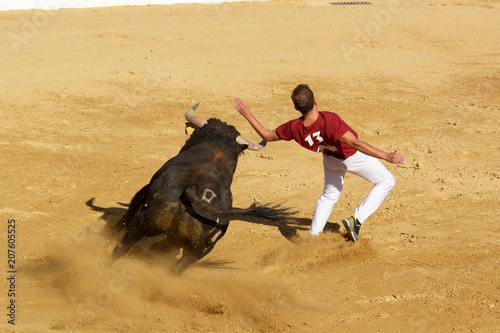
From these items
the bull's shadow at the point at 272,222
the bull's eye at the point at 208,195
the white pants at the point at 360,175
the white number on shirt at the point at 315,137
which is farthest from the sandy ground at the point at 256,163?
the white number on shirt at the point at 315,137

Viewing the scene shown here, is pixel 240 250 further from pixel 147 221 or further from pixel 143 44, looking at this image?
pixel 143 44

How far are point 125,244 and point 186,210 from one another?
29.6 inches

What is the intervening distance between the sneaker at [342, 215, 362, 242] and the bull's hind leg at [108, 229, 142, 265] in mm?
2443

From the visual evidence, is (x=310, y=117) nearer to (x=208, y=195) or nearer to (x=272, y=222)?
(x=208, y=195)

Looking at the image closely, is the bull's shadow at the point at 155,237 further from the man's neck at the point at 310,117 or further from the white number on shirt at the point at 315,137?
the man's neck at the point at 310,117

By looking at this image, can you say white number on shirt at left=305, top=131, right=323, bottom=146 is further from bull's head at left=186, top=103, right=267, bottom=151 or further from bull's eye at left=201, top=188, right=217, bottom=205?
bull's eye at left=201, top=188, right=217, bottom=205

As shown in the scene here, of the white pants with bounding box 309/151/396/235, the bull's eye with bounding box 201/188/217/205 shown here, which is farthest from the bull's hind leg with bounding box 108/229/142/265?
the white pants with bounding box 309/151/396/235

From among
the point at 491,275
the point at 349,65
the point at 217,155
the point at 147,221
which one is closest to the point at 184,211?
the point at 147,221

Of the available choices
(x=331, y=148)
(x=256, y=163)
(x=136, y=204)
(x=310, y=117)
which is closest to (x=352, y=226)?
(x=331, y=148)

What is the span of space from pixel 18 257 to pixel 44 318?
1.53m

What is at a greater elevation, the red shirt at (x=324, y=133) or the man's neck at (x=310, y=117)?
the man's neck at (x=310, y=117)

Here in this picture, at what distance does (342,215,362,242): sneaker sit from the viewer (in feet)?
23.2

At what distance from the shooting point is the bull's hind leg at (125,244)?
5941mm

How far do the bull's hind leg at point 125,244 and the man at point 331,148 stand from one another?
1806 millimetres
